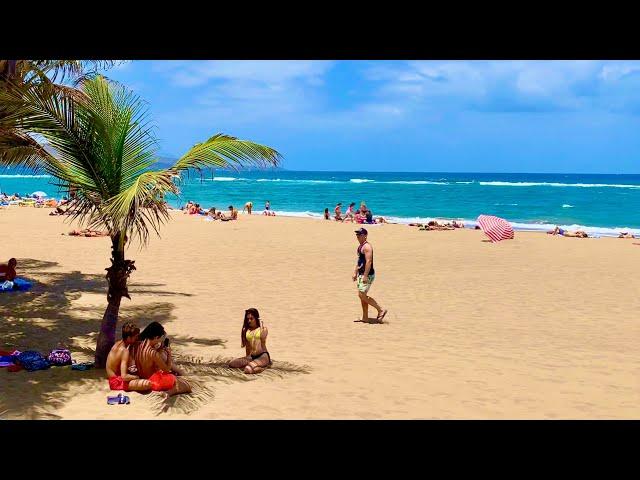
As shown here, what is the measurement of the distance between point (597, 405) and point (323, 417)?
2725mm

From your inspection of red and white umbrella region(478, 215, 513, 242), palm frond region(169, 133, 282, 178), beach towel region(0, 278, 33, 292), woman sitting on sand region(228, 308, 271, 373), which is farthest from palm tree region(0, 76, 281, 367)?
red and white umbrella region(478, 215, 513, 242)

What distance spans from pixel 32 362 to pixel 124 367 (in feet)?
4.08

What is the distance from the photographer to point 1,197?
44688 mm

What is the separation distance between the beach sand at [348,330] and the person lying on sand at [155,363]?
170 millimetres

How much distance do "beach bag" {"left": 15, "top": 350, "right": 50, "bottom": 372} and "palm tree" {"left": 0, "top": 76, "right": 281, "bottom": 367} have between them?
1.91 ft

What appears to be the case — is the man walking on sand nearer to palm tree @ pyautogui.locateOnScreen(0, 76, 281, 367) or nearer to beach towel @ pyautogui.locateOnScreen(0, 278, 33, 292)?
palm tree @ pyautogui.locateOnScreen(0, 76, 281, 367)

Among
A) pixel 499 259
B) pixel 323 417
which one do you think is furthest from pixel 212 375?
pixel 499 259

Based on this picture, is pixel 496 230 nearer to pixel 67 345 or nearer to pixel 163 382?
pixel 67 345

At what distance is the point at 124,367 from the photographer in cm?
641

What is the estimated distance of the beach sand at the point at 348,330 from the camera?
610 centimetres

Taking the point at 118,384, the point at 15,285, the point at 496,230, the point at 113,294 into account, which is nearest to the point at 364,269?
the point at 113,294
